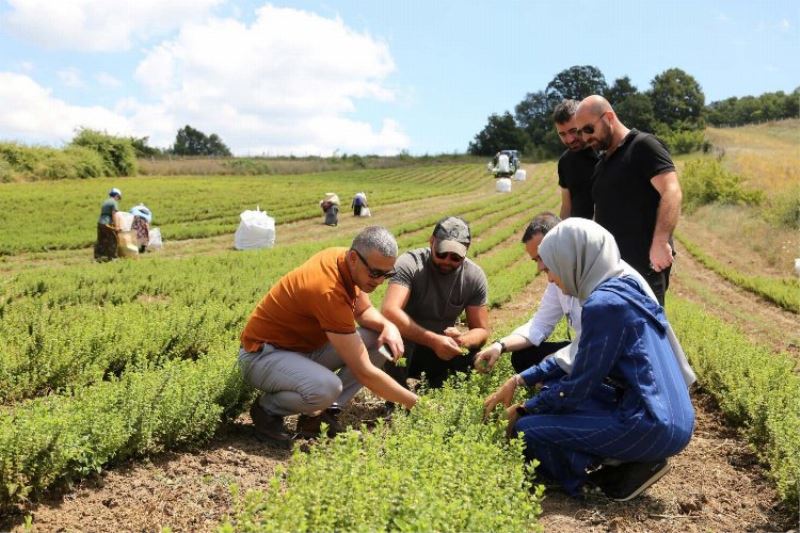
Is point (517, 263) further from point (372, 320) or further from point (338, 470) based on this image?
point (338, 470)

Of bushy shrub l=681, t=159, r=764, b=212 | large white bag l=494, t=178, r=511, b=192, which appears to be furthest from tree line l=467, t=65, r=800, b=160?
bushy shrub l=681, t=159, r=764, b=212

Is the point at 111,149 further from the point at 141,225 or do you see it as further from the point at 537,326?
the point at 537,326

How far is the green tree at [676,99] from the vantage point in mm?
69062

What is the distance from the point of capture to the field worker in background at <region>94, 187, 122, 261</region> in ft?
44.8

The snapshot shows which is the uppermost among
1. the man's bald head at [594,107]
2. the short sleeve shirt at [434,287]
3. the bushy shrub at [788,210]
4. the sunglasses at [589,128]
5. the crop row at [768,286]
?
the man's bald head at [594,107]

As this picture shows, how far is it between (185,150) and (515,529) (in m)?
103

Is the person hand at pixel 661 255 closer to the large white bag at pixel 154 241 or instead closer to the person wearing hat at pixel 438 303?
the person wearing hat at pixel 438 303

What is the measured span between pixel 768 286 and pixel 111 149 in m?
37.3

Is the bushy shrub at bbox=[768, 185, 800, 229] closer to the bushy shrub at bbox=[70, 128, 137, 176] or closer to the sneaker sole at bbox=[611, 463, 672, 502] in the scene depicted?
the sneaker sole at bbox=[611, 463, 672, 502]

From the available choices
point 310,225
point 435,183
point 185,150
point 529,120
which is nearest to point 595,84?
point 529,120

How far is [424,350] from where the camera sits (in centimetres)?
509

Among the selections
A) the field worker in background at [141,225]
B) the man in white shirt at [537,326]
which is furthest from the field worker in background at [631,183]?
the field worker in background at [141,225]

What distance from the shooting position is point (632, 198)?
447 centimetres

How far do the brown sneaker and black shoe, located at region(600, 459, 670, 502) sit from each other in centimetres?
182
